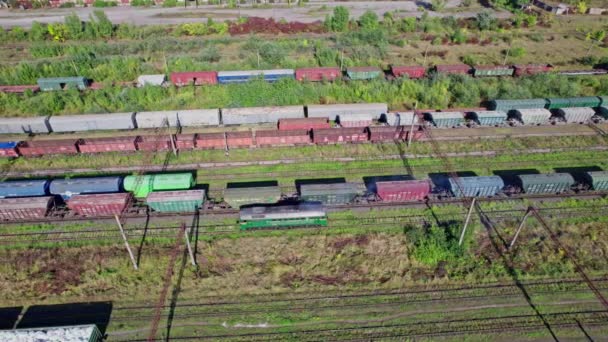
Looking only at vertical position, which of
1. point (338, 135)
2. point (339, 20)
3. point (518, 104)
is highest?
point (339, 20)

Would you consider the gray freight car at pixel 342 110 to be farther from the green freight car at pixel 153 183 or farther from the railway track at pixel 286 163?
the green freight car at pixel 153 183

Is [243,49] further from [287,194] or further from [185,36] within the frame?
[287,194]

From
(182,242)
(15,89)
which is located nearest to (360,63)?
(182,242)

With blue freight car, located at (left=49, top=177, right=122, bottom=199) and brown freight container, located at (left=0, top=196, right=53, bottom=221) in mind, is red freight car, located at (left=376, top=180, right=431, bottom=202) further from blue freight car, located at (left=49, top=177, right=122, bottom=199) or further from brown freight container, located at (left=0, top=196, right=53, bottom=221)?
brown freight container, located at (left=0, top=196, right=53, bottom=221)

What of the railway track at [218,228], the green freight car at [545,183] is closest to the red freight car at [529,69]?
the green freight car at [545,183]

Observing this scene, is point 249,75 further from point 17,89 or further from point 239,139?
point 17,89

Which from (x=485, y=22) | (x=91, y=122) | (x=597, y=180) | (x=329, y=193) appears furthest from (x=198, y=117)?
(x=485, y=22)

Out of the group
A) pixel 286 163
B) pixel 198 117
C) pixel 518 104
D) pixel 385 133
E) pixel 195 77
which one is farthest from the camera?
pixel 195 77

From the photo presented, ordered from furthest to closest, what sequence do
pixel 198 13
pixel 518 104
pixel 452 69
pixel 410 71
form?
pixel 198 13 → pixel 452 69 → pixel 410 71 → pixel 518 104
